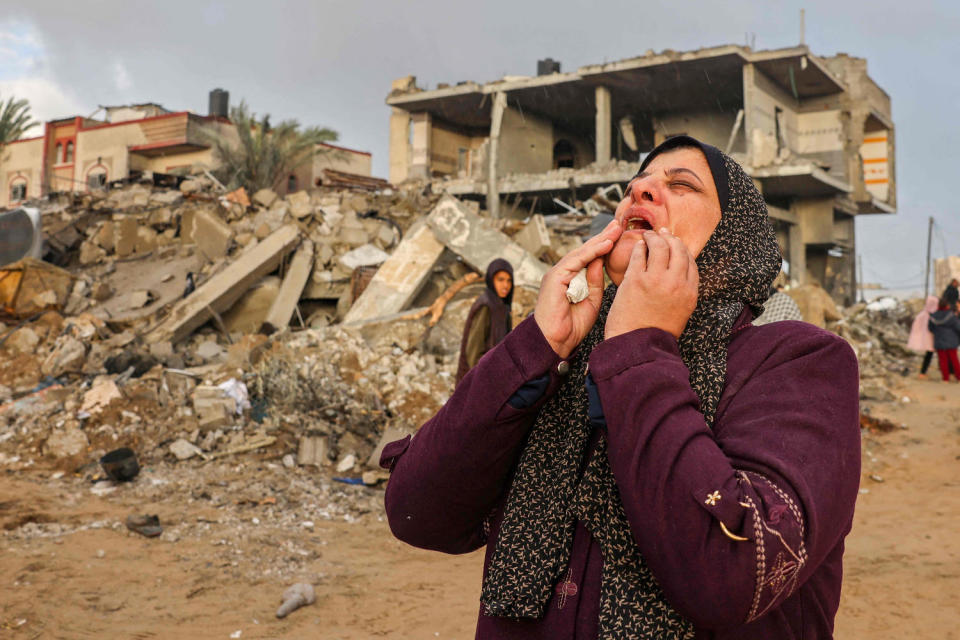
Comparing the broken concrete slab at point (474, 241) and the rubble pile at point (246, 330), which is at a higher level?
the broken concrete slab at point (474, 241)

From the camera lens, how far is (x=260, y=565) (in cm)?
471

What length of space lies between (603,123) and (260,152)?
1067cm

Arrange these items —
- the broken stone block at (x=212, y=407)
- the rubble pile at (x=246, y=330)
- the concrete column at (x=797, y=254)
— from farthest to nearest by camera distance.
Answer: the concrete column at (x=797, y=254)
the broken stone block at (x=212, y=407)
the rubble pile at (x=246, y=330)

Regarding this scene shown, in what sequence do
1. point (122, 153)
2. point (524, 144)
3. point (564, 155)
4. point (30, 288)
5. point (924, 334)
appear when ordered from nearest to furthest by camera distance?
1. point (30, 288)
2. point (924, 334)
3. point (524, 144)
4. point (564, 155)
5. point (122, 153)

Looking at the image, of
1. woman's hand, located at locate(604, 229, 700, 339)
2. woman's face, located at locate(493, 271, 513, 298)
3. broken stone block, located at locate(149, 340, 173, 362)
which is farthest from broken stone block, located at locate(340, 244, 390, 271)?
woman's hand, located at locate(604, 229, 700, 339)

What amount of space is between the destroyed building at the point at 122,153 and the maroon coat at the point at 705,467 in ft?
86.7

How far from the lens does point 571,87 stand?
871 inches

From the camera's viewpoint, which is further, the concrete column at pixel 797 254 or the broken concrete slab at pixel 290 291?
the concrete column at pixel 797 254

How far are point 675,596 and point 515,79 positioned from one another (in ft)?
73.9

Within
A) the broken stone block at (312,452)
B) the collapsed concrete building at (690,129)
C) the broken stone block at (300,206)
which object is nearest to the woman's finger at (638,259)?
the broken stone block at (312,452)

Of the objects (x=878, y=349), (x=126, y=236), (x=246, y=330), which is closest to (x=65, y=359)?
(x=246, y=330)

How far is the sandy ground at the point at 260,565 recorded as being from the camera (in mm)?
3877

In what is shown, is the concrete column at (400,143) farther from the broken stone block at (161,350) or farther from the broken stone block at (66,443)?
the broken stone block at (66,443)

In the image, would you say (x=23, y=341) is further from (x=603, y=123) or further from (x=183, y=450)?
(x=603, y=123)
